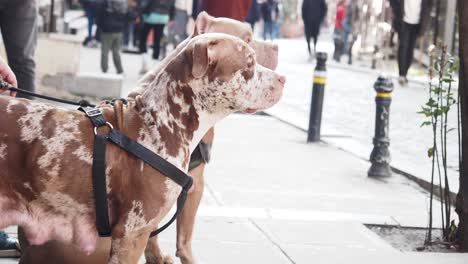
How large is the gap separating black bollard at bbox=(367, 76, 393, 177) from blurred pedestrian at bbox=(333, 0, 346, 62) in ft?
69.0

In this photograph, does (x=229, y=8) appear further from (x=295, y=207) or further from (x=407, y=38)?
(x=407, y=38)

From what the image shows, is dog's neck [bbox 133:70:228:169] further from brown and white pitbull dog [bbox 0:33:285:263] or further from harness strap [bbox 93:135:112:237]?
harness strap [bbox 93:135:112:237]

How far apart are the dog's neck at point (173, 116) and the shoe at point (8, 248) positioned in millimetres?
1665

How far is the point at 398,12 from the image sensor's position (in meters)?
18.1

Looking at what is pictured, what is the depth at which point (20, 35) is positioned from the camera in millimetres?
5609

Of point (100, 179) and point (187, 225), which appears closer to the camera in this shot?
point (100, 179)

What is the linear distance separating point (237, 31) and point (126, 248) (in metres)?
1.68

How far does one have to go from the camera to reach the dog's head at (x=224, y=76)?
3.67 m

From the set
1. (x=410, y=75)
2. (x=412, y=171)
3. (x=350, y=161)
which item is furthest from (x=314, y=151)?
(x=410, y=75)

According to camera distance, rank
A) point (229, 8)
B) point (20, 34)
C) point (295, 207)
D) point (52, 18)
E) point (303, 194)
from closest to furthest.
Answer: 1. point (20, 34)
2. point (295, 207)
3. point (229, 8)
4. point (303, 194)
5. point (52, 18)

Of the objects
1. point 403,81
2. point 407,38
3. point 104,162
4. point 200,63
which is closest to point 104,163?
point 104,162

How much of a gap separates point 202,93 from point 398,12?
589 inches

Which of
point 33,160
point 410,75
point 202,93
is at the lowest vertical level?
point 410,75

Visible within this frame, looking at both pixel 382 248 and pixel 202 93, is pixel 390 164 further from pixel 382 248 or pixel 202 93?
pixel 202 93
